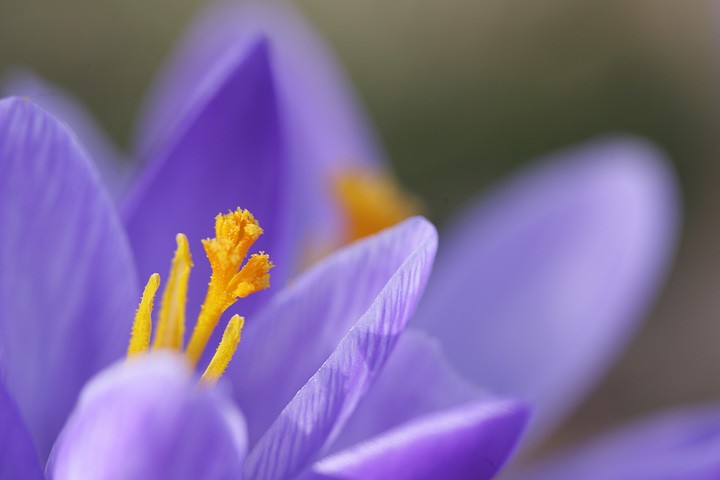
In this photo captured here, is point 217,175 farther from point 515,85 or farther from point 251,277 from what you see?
point 515,85

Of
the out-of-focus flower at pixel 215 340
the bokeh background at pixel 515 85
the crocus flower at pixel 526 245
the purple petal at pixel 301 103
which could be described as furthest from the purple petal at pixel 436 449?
the bokeh background at pixel 515 85

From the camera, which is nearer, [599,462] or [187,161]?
[187,161]

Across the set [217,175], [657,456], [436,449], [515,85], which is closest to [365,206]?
[217,175]

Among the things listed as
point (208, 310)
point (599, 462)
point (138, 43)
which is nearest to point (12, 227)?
point (208, 310)

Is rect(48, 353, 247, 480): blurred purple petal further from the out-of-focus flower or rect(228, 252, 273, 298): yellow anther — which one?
rect(228, 252, 273, 298): yellow anther

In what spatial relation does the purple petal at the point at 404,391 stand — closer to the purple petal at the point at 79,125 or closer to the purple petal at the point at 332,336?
the purple petal at the point at 332,336

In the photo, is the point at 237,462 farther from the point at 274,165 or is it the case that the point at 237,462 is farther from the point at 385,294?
the point at 274,165

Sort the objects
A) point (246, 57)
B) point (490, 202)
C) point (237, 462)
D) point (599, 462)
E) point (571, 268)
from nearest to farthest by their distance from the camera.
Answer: point (237, 462) < point (246, 57) < point (599, 462) < point (571, 268) < point (490, 202)
